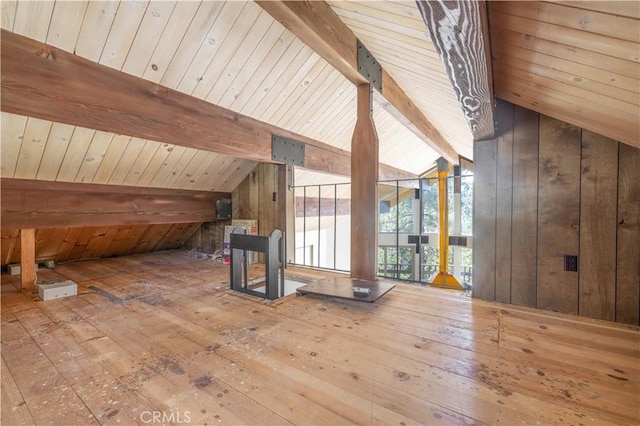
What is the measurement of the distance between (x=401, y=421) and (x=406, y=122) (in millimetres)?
3318

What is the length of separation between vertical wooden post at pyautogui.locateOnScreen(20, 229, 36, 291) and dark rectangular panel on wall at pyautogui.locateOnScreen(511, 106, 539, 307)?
4.56 metres

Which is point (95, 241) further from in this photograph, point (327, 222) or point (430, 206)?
point (430, 206)

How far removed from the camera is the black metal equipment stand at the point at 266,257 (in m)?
2.38

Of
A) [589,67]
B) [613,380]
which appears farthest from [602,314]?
[589,67]

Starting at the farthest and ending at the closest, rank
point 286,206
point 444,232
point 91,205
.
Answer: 1. point 444,232
2. point 286,206
3. point 91,205

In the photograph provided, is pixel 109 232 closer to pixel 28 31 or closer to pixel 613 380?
pixel 28 31

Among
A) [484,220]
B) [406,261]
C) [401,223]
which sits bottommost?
[406,261]

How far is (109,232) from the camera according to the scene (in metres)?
3.95

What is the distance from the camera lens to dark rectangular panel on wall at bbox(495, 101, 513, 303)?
7.31 ft

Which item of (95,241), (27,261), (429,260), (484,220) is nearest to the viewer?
(484,220)

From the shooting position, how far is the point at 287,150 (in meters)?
3.56

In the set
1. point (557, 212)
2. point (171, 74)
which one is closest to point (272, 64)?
point (171, 74)

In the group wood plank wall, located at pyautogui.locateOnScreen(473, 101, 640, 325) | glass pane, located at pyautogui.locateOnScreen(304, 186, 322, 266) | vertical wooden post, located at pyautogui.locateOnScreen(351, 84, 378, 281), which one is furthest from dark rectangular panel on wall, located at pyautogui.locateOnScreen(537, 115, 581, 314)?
glass pane, located at pyautogui.locateOnScreen(304, 186, 322, 266)

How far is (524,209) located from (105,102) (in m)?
3.28
